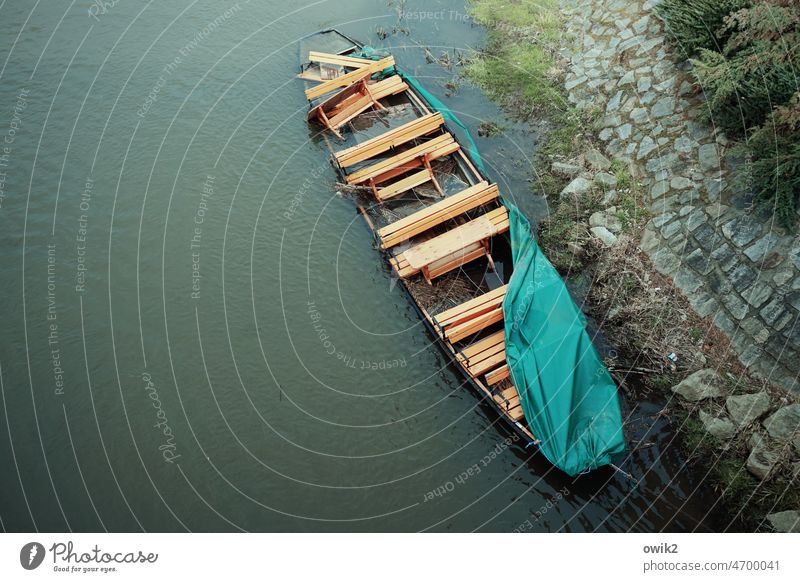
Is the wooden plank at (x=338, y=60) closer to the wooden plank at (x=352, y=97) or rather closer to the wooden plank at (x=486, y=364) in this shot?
the wooden plank at (x=352, y=97)

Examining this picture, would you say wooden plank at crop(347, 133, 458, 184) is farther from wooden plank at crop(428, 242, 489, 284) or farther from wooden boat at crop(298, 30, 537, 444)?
wooden plank at crop(428, 242, 489, 284)

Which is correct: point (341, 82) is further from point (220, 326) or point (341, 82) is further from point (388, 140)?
point (220, 326)

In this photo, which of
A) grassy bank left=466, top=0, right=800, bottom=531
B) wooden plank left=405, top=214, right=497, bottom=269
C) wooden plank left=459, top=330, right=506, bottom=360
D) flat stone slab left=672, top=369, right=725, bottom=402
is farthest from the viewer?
wooden plank left=405, top=214, right=497, bottom=269

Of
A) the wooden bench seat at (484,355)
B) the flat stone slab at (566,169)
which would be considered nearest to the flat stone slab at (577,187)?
the flat stone slab at (566,169)

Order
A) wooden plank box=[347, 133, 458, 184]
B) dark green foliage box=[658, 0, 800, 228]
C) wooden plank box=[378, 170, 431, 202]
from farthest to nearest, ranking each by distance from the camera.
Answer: wooden plank box=[347, 133, 458, 184] → wooden plank box=[378, 170, 431, 202] → dark green foliage box=[658, 0, 800, 228]

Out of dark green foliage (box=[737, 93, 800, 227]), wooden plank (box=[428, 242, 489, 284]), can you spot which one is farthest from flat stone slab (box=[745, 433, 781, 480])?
wooden plank (box=[428, 242, 489, 284])
